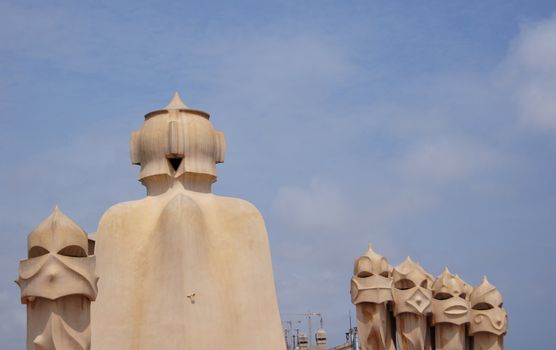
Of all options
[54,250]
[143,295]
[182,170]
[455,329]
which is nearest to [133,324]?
[143,295]

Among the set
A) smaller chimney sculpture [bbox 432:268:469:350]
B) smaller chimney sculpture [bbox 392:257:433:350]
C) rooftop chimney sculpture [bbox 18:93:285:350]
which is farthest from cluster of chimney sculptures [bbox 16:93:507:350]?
smaller chimney sculpture [bbox 432:268:469:350]

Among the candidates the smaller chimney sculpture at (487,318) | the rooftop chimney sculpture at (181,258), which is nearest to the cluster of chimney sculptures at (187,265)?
the rooftop chimney sculpture at (181,258)

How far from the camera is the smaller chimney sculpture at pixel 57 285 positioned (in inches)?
391

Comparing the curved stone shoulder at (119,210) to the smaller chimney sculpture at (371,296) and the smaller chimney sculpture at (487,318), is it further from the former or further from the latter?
the smaller chimney sculpture at (487,318)

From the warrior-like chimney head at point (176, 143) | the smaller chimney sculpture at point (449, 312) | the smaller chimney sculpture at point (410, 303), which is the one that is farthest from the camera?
the smaller chimney sculpture at point (449, 312)

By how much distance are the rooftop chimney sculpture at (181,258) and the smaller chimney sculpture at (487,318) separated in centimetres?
470

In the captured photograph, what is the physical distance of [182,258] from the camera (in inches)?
563

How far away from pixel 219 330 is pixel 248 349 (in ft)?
1.89

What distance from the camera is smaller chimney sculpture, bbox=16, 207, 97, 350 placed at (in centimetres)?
993

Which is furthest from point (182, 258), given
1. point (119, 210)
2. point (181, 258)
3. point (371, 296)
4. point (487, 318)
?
point (487, 318)

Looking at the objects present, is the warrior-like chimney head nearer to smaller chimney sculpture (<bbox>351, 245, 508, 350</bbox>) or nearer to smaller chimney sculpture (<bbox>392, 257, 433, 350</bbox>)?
smaller chimney sculpture (<bbox>351, 245, 508, 350</bbox>)

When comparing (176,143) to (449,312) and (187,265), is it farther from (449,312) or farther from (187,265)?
(449,312)

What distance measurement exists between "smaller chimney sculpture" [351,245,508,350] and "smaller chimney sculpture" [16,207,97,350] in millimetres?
6984

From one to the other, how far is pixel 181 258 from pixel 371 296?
368 cm
